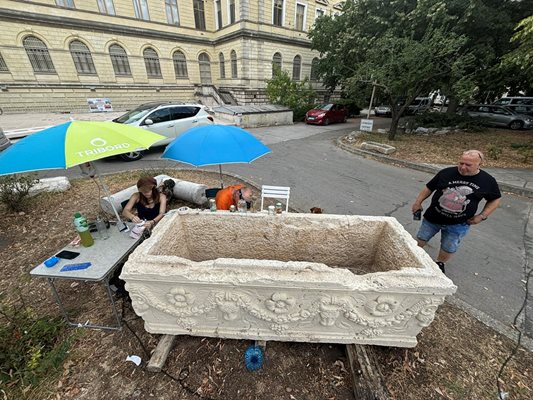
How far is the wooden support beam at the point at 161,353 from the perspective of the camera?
216 centimetres

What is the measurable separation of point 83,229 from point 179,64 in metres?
24.5

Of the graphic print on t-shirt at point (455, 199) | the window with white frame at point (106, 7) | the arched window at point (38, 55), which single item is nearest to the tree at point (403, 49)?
the graphic print on t-shirt at point (455, 199)

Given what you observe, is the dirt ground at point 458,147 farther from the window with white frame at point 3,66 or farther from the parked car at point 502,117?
the window with white frame at point 3,66

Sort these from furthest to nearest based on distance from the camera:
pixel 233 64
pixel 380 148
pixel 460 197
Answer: pixel 233 64 < pixel 380 148 < pixel 460 197

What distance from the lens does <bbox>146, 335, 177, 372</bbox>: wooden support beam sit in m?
2.16

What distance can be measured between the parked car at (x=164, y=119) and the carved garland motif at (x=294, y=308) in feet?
23.1

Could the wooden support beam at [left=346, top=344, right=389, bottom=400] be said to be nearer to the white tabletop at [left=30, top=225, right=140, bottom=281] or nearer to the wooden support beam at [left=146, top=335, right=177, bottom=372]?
the wooden support beam at [left=146, top=335, right=177, bottom=372]

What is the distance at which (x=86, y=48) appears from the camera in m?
17.9

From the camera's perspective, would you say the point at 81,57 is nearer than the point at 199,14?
Yes

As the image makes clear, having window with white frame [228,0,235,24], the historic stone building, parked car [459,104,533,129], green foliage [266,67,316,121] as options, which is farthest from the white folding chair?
window with white frame [228,0,235,24]

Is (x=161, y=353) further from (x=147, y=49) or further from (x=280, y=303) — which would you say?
(x=147, y=49)

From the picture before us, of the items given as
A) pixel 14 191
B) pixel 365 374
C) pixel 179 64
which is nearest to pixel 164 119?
pixel 14 191

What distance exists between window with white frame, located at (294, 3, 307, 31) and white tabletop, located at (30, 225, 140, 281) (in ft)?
87.1

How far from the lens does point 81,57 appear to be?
17906mm
